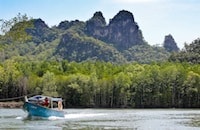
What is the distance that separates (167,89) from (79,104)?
21.2 m

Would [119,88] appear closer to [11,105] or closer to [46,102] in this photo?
[11,105]

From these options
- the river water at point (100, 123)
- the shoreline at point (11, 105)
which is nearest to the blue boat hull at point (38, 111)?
the river water at point (100, 123)

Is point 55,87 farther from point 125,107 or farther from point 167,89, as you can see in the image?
point 167,89

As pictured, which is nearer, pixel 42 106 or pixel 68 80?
pixel 42 106

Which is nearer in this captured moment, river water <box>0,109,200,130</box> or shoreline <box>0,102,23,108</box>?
river water <box>0,109,200,130</box>

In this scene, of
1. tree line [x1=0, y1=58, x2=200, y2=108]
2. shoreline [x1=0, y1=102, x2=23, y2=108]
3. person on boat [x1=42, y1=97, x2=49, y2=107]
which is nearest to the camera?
person on boat [x1=42, y1=97, x2=49, y2=107]

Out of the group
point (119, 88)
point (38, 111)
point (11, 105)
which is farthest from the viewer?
point (119, 88)

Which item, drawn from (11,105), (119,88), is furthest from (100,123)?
(119,88)

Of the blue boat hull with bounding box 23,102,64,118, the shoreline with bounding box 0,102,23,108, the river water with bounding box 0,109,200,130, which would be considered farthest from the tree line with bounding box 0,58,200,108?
the blue boat hull with bounding box 23,102,64,118

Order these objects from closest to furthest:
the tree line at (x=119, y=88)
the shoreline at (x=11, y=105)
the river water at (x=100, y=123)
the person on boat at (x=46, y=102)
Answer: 1. the river water at (x=100, y=123)
2. the person on boat at (x=46, y=102)
3. the shoreline at (x=11, y=105)
4. the tree line at (x=119, y=88)

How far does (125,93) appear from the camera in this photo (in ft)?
386

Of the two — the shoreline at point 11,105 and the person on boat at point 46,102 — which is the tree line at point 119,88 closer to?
the shoreline at point 11,105

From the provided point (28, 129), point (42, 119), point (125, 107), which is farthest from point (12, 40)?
point (125, 107)

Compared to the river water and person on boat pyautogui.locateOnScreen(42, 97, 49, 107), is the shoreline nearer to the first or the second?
person on boat pyautogui.locateOnScreen(42, 97, 49, 107)
